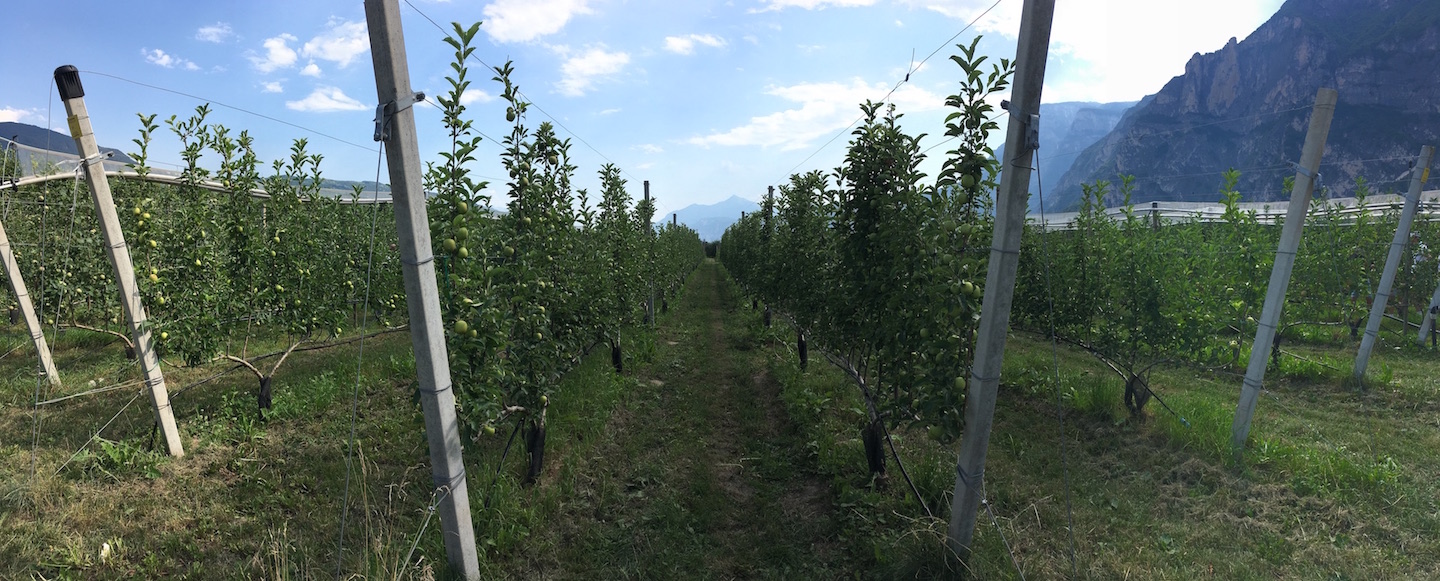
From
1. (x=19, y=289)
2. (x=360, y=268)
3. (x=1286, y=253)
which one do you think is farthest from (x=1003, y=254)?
(x=19, y=289)

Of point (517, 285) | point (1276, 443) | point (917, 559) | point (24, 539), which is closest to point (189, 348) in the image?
point (24, 539)

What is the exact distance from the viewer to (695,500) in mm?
5215

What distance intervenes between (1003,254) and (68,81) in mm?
7207

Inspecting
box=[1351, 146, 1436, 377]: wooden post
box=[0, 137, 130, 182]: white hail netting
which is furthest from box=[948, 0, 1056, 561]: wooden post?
box=[0, 137, 130, 182]: white hail netting

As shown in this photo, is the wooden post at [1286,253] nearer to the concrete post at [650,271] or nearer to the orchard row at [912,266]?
the orchard row at [912,266]

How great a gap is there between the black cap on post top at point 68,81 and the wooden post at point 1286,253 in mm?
10019

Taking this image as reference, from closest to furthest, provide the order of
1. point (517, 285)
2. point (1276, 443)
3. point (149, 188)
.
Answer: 1. point (517, 285)
2. point (1276, 443)
3. point (149, 188)

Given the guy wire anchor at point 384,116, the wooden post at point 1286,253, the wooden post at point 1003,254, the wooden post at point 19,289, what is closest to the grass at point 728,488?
the wooden post at point 1286,253

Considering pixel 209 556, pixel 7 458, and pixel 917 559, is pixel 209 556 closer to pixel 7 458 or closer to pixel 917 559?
pixel 7 458

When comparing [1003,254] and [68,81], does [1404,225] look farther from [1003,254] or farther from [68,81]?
[68,81]

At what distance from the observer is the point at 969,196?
3.93 m

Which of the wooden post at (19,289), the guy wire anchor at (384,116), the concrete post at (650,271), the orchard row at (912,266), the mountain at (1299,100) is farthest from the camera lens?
the mountain at (1299,100)

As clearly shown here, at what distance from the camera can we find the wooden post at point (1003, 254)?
2949 mm

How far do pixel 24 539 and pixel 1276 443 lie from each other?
10.3m
